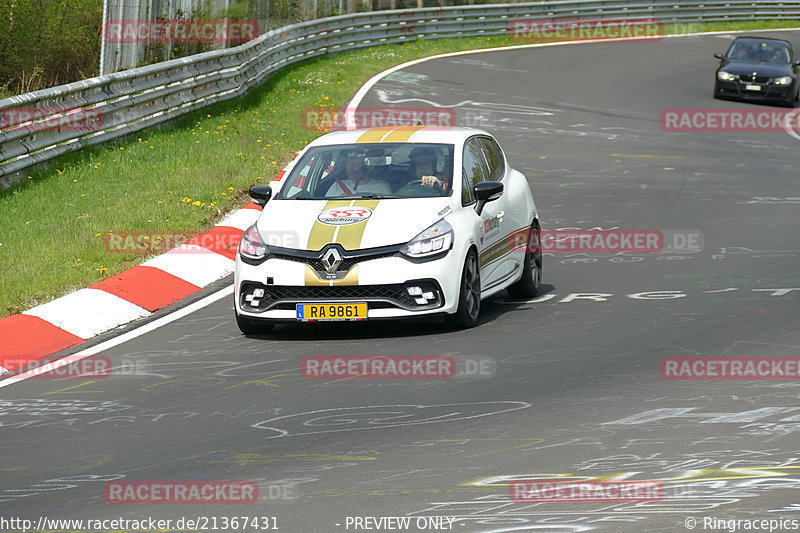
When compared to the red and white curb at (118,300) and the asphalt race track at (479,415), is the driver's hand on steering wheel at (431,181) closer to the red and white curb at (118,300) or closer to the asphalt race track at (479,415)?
the asphalt race track at (479,415)

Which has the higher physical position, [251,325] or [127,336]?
[251,325]

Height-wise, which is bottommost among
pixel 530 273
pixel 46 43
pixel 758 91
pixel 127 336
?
pixel 127 336

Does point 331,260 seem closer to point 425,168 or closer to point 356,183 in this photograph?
point 356,183

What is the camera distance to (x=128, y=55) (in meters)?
19.9

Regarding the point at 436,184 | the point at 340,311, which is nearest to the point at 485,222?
the point at 436,184

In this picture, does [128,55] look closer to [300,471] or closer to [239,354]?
[239,354]

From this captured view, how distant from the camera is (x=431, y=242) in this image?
9.95 meters

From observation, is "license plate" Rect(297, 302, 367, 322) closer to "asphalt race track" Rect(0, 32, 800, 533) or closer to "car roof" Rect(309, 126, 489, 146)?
"asphalt race track" Rect(0, 32, 800, 533)

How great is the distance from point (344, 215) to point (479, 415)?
3030 mm

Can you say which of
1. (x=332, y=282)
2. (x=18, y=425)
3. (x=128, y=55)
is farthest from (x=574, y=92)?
(x=18, y=425)

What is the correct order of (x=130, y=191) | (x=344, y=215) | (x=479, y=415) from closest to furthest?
(x=479, y=415), (x=344, y=215), (x=130, y=191)

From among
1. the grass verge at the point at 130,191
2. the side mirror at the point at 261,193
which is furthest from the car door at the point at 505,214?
the grass verge at the point at 130,191

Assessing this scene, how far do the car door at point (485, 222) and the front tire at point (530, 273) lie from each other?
0.56 meters

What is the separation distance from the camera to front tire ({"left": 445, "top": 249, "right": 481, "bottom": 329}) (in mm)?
10023
